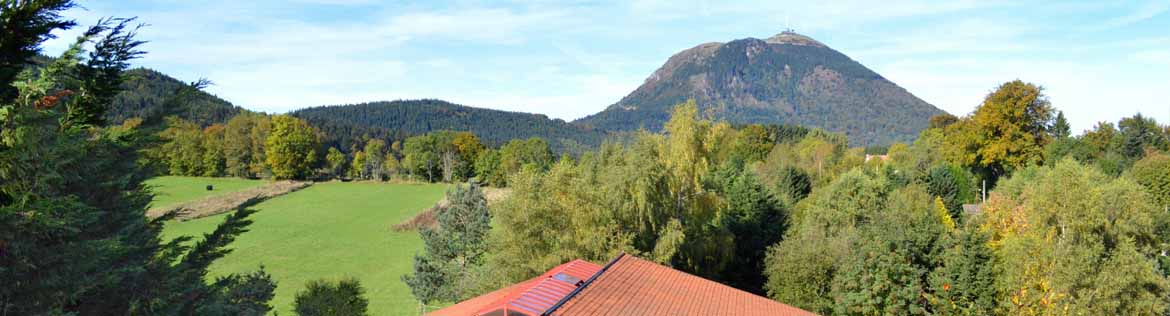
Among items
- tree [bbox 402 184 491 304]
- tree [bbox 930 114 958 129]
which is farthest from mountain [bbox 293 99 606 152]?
tree [bbox 402 184 491 304]

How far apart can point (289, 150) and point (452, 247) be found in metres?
59.5

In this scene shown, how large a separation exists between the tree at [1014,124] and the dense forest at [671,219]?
0.12 meters

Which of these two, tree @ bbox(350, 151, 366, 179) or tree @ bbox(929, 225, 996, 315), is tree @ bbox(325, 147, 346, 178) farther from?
tree @ bbox(929, 225, 996, 315)

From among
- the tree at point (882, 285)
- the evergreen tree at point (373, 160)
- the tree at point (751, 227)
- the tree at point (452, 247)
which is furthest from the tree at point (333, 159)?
the tree at point (882, 285)

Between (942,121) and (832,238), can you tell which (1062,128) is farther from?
(832,238)

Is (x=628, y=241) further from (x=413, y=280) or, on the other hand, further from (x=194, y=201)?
(x=194, y=201)

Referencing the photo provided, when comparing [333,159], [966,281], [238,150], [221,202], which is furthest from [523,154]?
[966,281]

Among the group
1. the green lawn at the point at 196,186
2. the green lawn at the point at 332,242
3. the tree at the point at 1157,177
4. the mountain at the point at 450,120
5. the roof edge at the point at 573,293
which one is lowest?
the green lawn at the point at 332,242

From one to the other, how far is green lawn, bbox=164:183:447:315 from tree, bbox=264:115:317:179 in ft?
33.2

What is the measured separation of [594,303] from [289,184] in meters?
70.2

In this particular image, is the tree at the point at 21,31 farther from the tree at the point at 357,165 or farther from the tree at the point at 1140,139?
the tree at the point at 357,165

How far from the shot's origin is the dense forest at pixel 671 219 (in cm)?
444

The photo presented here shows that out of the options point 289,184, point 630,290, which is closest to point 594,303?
point 630,290

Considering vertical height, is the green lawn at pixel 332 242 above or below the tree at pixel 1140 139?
below
